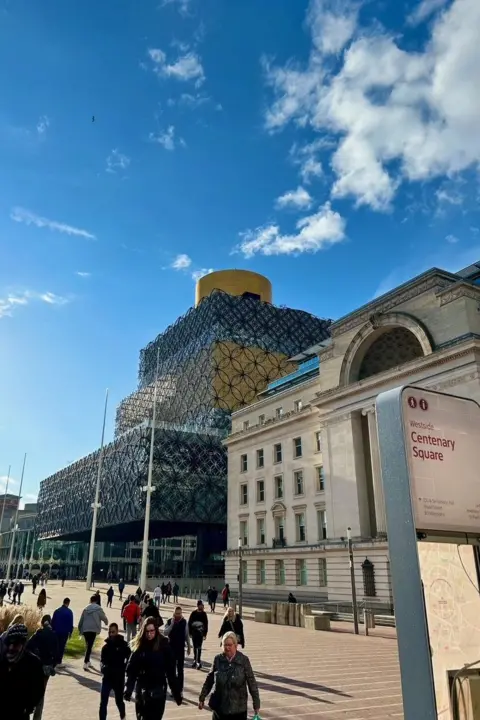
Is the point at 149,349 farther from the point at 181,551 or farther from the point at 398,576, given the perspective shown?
the point at 398,576

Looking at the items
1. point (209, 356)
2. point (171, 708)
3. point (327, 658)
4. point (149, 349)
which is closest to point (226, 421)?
point (209, 356)

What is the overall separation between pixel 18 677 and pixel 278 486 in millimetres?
48662

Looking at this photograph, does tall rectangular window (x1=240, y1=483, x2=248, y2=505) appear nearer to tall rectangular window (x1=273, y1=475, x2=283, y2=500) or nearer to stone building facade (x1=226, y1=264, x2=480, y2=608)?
stone building facade (x1=226, y1=264, x2=480, y2=608)

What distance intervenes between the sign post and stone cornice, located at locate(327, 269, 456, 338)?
112ft

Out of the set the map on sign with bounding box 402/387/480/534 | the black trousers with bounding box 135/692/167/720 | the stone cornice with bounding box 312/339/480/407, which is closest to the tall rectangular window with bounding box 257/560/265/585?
the stone cornice with bounding box 312/339/480/407

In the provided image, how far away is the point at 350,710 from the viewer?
11617 mm

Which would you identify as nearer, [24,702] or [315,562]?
[24,702]

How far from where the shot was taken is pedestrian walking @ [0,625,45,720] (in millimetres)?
5574

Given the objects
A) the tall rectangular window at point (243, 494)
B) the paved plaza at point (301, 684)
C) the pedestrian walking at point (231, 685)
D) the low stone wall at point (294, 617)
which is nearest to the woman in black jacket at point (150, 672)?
the pedestrian walking at point (231, 685)

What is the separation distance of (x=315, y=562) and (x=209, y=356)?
147 feet

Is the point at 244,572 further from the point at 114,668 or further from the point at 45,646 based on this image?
the point at 114,668

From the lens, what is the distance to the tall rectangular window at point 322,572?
44.7 metres

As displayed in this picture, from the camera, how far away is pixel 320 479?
48.2m

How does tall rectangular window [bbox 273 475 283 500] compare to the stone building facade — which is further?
tall rectangular window [bbox 273 475 283 500]
